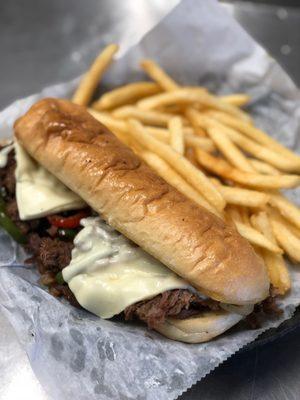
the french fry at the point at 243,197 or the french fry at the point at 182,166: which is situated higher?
the french fry at the point at 182,166

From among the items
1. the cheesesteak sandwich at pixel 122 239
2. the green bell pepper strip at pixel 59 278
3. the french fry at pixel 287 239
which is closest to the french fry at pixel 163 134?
the cheesesteak sandwich at pixel 122 239

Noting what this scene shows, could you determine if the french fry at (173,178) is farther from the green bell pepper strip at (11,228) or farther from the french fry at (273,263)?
the green bell pepper strip at (11,228)

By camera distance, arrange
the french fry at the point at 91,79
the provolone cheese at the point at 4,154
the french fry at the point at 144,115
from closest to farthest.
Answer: the provolone cheese at the point at 4,154 < the french fry at the point at 144,115 < the french fry at the point at 91,79

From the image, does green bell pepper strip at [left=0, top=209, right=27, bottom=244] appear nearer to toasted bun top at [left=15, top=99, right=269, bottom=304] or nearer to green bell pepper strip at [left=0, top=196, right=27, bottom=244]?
green bell pepper strip at [left=0, top=196, right=27, bottom=244]

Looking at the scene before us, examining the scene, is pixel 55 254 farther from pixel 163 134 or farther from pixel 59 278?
→ pixel 163 134

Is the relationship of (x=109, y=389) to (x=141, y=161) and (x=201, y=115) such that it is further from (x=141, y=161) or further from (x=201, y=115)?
(x=201, y=115)

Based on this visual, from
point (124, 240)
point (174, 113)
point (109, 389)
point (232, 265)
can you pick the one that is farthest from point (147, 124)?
point (109, 389)
